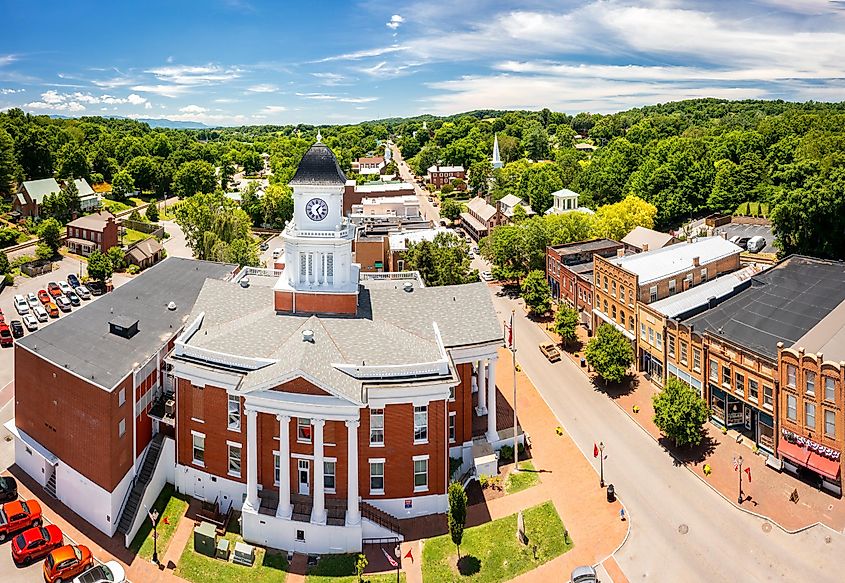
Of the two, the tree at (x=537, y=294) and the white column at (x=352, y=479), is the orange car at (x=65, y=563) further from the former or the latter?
the tree at (x=537, y=294)

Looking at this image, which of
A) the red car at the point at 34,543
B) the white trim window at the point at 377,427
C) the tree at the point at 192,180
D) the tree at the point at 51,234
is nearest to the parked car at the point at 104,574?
the red car at the point at 34,543

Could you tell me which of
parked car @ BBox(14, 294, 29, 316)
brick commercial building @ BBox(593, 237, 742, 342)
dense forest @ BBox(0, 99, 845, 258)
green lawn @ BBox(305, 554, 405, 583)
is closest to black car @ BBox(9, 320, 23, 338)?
parked car @ BBox(14, 294, 29, 316)

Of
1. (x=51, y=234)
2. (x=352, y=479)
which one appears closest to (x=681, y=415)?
(x=352, y=479)

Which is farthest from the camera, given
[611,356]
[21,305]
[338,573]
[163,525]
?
[21,305]

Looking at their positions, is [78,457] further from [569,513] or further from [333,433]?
[569,513]

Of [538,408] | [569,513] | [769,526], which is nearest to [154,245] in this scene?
[538,408]

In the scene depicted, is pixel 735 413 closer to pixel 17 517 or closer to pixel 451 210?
pixel 17 517

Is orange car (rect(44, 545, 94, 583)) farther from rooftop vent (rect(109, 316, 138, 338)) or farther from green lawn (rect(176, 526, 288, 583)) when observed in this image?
rooftop vent (rect(109, 316, 138, 338))

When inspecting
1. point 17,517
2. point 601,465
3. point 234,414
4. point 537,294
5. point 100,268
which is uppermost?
point 100,268
